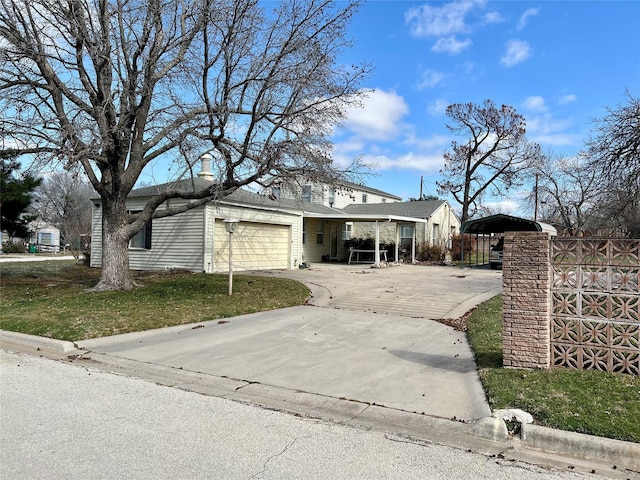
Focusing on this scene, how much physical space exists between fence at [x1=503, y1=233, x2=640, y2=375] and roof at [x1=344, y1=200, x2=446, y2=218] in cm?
2573

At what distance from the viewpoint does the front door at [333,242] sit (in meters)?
29.7

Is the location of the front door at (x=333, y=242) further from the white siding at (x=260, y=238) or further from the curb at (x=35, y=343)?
the curb at (x=35, y=343)

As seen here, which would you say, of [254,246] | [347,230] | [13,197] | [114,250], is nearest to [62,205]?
[13,197]

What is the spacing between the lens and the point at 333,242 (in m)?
29.9

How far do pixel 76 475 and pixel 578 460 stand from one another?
13.0 ft

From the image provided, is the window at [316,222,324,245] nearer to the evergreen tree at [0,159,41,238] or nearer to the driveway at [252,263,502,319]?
the driveway at [252,263,502,319]

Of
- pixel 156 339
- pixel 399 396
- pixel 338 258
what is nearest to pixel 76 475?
pixel 399 396

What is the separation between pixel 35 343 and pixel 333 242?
22738 mm

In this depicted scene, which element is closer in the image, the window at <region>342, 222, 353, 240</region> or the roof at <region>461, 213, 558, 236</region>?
the roof at <region>461, 213, 558, 236</region>

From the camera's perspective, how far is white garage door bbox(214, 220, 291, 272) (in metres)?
19.1

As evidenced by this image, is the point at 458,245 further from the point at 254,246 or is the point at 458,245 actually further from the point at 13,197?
the point at 13,197

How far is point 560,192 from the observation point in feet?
128

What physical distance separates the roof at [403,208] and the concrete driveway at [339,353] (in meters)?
19.9

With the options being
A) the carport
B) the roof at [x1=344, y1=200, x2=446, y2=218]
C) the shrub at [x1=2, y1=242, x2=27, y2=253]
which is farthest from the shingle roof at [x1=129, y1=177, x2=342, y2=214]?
the shrub at [x1=2, y1=242, x2=27, y2=253]
